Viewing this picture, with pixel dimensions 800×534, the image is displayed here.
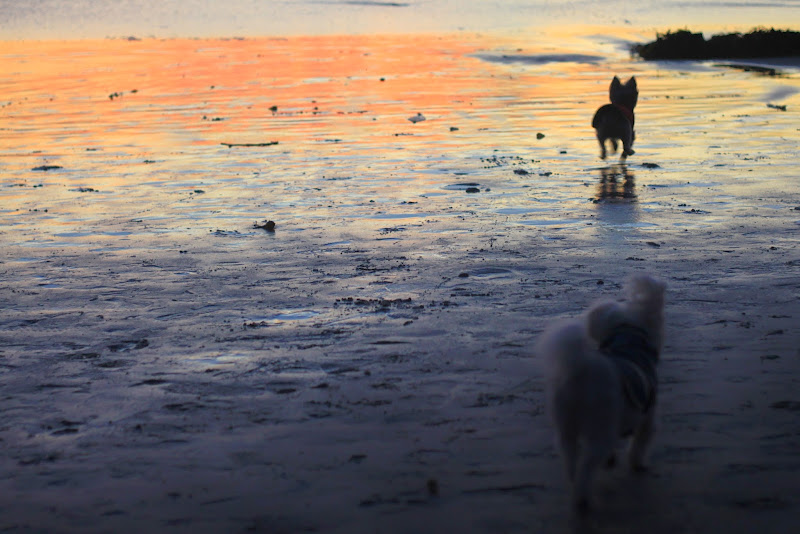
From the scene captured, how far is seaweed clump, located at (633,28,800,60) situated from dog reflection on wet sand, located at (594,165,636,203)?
32.3m

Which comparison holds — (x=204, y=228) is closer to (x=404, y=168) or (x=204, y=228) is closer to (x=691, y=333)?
(x=404, y=168)

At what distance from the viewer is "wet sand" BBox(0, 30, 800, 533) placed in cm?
368

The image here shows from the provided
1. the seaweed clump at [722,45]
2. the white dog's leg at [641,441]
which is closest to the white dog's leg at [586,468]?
the white dog's leg at [641,441]

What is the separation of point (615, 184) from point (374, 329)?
21.6 ft

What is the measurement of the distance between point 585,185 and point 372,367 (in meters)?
7.02

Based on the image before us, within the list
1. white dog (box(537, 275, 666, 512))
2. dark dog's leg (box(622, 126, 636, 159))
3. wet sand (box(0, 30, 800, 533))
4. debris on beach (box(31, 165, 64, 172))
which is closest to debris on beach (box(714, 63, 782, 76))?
wet sand (box(0, 30, 800, 533))

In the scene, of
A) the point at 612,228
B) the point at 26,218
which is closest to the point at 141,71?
the point at 26,218

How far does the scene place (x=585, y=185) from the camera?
37.1 feet

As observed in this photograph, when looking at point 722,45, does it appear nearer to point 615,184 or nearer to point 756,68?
point 756,68

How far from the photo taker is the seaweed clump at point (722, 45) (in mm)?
41344

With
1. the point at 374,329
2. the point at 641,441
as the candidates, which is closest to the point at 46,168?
the point at 374,329

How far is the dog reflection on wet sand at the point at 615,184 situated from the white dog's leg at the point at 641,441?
6702mm

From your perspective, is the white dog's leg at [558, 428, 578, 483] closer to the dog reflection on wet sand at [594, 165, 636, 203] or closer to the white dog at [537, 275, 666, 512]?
the white dog at [537, 275, 666, 512]

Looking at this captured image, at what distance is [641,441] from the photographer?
3.79m
